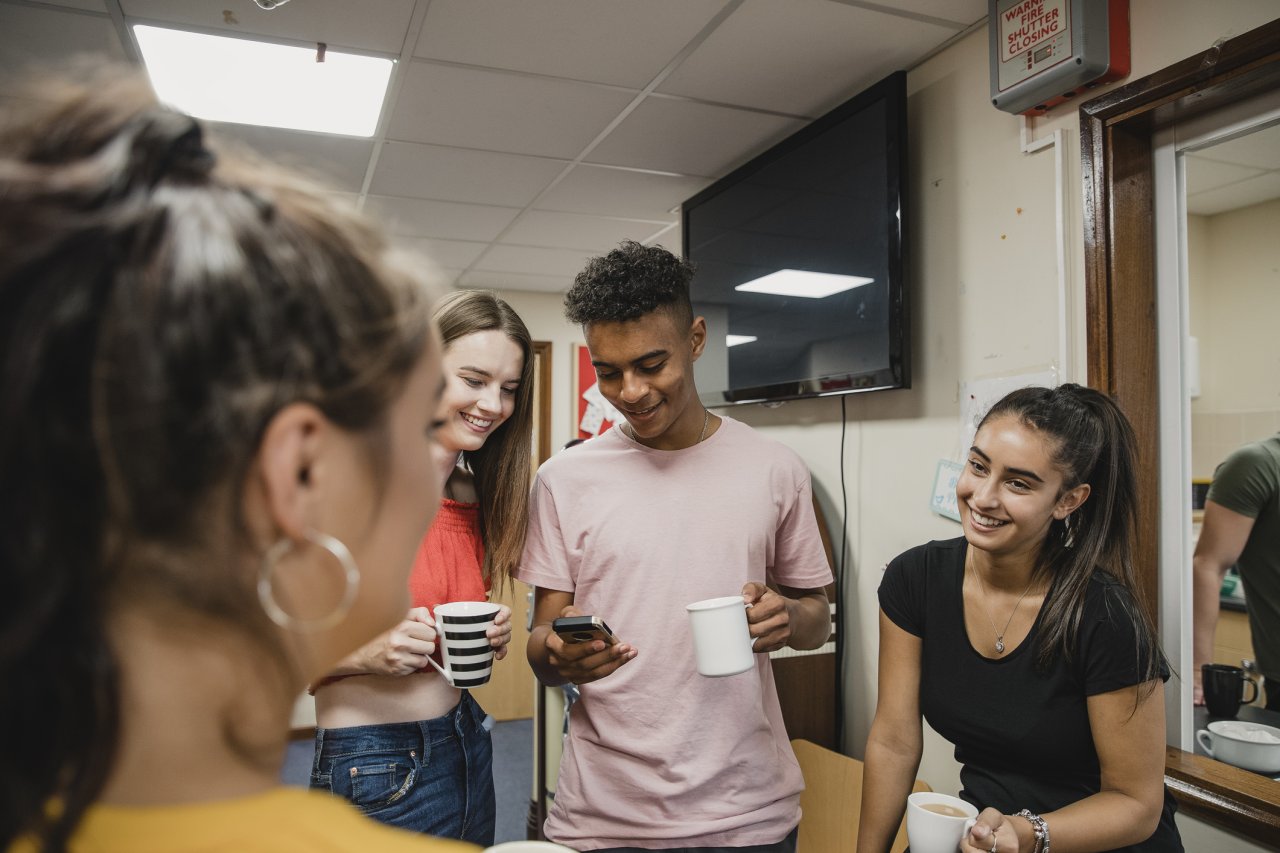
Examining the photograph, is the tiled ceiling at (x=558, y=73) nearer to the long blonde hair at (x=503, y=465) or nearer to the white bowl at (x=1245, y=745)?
the long blonde hair at (x=503, y=465)

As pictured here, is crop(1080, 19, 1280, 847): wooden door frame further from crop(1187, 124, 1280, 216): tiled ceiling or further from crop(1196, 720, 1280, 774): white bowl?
crop(1187, 124, 1280, 216): tiled ceiling

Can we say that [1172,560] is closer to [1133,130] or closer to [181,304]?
[1133,130]

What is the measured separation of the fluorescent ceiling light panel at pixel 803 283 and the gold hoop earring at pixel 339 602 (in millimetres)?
2057

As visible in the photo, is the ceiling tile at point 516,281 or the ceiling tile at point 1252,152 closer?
the ceiling tile at point 1252,152

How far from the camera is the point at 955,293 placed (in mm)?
2250

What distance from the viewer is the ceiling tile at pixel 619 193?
3.20 m

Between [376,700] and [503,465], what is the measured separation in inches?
17.9

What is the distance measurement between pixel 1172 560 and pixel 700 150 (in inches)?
76.7

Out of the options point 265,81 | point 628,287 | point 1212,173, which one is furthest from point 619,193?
point 1212,173

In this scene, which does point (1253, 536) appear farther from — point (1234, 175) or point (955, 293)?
point (1234, 175)

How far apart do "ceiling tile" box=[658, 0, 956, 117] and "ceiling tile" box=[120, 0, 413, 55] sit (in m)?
0.77

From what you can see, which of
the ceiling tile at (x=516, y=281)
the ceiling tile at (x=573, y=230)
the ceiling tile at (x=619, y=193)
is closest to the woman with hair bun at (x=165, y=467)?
the ceiling tile at (x=619, y=193)

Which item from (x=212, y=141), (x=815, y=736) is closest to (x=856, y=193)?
(x=815, y=736)

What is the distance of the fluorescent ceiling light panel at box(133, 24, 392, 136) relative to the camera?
2.22 meters
